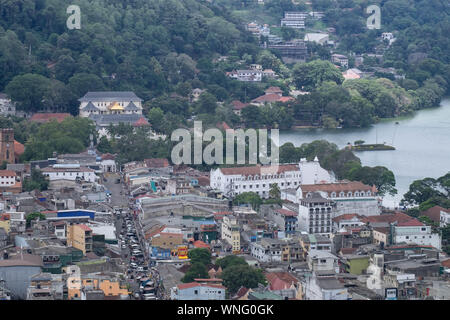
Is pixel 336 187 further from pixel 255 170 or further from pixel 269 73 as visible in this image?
pixel 269 73

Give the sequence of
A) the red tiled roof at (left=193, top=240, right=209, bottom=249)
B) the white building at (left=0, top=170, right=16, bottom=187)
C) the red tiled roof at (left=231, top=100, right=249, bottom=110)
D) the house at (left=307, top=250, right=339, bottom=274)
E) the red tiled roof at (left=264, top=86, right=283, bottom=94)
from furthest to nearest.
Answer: the red tiled roof at (left=264, top=86, right=283, bottom=94), the red tiled roof at (left=231, top=100, right=249, bottom=110), the white building at (left=0, top=170, right=16, bottom=187), the red tiled roof at (left=193, top=240, right=209, bottom=249), the house at (left=307, top=250, right=339, bottom=274)

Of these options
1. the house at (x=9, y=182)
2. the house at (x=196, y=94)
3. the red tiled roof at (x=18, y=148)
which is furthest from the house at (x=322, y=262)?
the house at (x=196, y=94)

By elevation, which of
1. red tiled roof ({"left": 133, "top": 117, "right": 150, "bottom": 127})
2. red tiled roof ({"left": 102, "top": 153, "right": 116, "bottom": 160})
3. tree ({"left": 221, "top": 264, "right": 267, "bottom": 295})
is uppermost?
tree ({"left": 221, "top": 264, "right": 267, "bottom": 295})

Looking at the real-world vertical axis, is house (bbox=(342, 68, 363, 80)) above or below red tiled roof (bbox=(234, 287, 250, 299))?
below

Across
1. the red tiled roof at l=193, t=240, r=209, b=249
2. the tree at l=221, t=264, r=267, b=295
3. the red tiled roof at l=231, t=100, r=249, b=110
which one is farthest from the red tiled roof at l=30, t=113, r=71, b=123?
the tree at l=221, t=264, r=267, b=295

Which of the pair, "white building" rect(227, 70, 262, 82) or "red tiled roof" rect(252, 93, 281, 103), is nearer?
"red tiled roof" rect(252, 93, 281, 103)

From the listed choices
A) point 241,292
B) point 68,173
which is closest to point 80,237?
point 241,292

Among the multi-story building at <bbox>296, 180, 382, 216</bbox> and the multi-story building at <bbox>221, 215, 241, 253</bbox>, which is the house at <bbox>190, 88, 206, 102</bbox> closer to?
the multi-story building at <bbox>296, 180, 382, 216</bbox>
